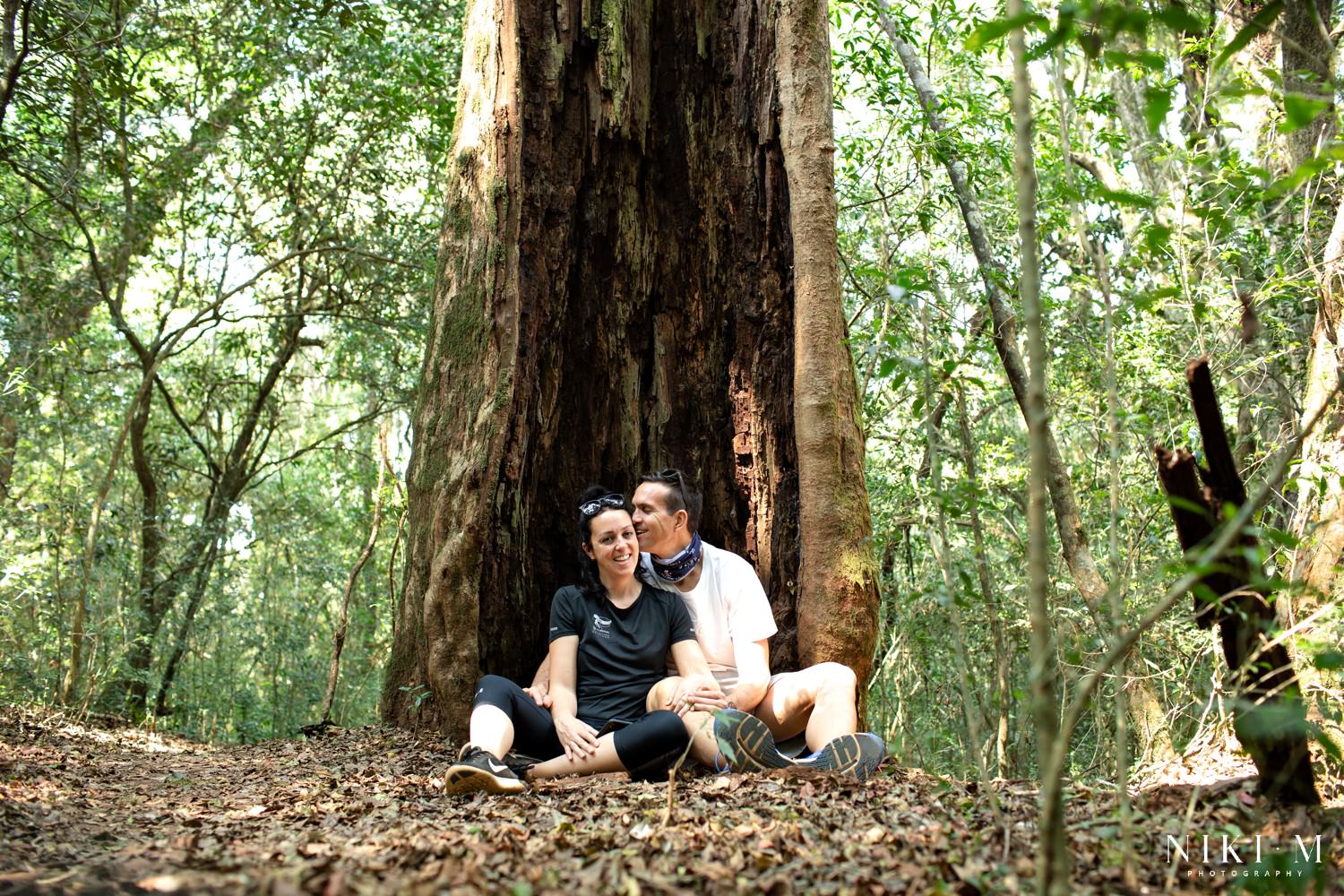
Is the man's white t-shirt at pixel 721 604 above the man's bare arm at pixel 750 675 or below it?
above

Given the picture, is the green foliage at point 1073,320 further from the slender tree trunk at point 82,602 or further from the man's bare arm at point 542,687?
the slender tree trunk at point 82,602

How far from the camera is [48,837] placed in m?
2.76

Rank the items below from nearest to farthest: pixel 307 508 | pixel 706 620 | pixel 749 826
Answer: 1. pixel 749 826
2. pixel 706 620
3. pixel 307 508

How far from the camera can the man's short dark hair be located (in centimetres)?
446

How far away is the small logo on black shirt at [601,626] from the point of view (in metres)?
4.24

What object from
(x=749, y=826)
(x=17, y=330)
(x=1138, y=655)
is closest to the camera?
(x=749, y=826)

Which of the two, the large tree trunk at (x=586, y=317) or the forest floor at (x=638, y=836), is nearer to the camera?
the forest floor at (x=638, y=836)

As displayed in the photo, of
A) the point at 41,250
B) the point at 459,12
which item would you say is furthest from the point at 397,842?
the point at 459,12

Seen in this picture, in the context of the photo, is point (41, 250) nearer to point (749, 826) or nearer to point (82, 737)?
point (82, 737)

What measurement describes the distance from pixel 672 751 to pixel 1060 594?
18.0 ft

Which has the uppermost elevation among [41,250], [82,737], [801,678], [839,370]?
[41,250]

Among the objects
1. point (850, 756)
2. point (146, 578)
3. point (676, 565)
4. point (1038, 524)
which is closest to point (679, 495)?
point (676, 565)

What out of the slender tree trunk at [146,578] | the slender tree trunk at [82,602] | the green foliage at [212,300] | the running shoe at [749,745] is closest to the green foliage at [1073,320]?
the running shoe at [749,745]

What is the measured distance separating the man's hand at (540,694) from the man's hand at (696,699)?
24.0 inches
